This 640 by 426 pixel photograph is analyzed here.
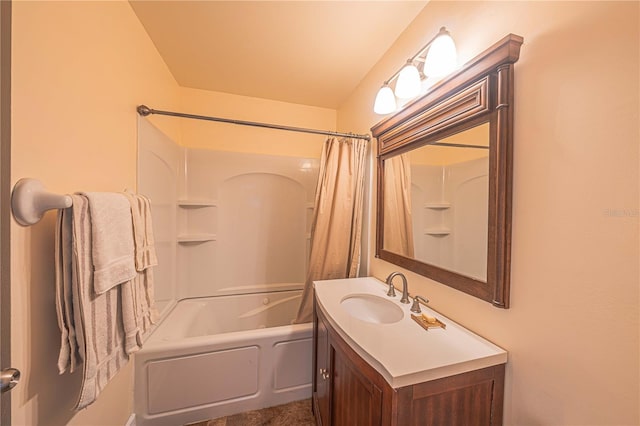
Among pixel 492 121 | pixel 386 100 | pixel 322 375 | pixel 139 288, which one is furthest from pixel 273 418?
pixel 386 100

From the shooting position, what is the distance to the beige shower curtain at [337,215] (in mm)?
1742

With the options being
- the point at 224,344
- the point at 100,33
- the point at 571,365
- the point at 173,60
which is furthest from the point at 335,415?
the point at 173,60

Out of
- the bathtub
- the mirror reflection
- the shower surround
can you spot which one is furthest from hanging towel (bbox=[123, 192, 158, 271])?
the mirror reflection

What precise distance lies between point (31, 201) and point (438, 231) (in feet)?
5.00

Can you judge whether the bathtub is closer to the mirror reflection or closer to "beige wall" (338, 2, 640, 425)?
the mirror reflection

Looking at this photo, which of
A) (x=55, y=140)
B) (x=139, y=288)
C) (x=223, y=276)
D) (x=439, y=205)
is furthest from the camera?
(x=223, y=276)

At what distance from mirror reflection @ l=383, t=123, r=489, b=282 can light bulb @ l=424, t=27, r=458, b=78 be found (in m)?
0.30

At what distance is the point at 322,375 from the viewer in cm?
119

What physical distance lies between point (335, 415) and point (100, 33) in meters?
2.03

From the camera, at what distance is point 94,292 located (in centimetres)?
75

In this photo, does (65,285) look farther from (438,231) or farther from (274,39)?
(274,39)

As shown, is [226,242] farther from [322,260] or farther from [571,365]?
[571,365]

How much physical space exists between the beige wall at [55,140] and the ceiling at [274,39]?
1.09 feet

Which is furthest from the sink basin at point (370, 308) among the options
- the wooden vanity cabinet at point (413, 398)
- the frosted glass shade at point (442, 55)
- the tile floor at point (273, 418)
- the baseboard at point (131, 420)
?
the baseboard at point (131, 420)
